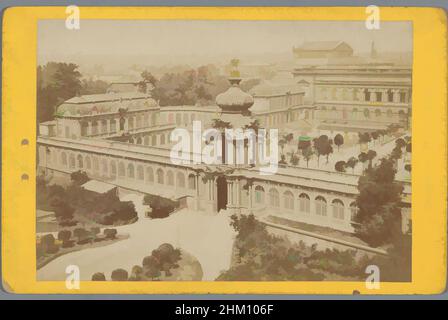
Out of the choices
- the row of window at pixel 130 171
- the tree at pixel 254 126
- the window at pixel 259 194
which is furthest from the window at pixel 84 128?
the window at pixel 259 194

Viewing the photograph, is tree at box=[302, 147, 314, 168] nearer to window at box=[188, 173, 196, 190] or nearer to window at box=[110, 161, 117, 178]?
window at box=[188, 173, 196, 190]

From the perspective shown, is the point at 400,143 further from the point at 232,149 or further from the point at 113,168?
the point at 113,168

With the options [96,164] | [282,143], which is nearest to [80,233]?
[96,164]

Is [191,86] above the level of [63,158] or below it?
above

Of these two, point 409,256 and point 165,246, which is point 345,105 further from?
point 165,246

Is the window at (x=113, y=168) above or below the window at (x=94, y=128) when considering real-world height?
below

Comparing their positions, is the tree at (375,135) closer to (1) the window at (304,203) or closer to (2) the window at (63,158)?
(1) the window at (304,203)
